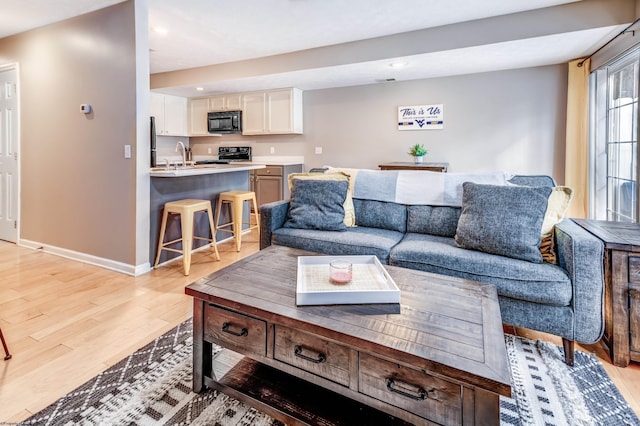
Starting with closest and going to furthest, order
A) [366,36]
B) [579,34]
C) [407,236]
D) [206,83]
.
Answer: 1. [407,236]
2. [579,34]
3. [366,36]
4. [206,83]

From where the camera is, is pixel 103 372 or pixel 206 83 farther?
pixel 206 83

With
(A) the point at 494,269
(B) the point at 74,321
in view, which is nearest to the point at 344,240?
(A) the point at 494,269

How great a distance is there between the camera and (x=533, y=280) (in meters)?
1.76

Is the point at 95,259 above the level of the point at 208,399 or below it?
above

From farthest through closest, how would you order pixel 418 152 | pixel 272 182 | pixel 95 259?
1. pixel 272 182
2. pixel 418 152
3. pixel 95 259

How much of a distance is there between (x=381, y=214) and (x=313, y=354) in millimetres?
1751

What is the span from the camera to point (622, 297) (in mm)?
1653

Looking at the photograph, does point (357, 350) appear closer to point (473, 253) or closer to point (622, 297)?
point (473, 253)

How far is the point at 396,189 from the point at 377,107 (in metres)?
2.91

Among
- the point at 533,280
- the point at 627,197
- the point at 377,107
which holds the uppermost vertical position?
the point at 377,107

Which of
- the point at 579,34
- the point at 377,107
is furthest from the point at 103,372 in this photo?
the point at 377,107

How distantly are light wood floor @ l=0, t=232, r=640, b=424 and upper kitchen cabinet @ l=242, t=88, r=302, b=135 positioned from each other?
296 cm

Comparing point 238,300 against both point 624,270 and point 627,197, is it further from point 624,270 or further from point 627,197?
point 627,197

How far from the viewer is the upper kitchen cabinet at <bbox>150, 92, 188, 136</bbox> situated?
5.80m
